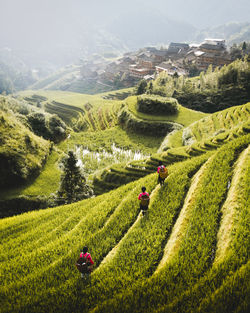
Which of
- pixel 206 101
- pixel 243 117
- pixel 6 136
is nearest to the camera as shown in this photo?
pixel 6 136

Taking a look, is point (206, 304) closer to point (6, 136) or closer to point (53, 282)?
point (53, 282)

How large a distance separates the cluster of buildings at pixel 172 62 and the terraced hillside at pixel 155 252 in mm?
82300

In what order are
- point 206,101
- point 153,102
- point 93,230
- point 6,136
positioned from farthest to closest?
point 206,101
point 153,102
point 6,136
point 93,230

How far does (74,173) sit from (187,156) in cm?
1273

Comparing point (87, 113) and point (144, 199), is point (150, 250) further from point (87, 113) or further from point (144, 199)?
point (87, 113)

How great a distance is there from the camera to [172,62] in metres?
121

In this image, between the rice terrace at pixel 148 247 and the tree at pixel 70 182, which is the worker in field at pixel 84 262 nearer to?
the rice terrace at pixel 148 247

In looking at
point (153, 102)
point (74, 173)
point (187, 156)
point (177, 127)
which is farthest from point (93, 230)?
point (153, 102)

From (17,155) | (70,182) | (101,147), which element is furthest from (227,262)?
(101,147)

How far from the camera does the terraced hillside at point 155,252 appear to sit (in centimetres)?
596

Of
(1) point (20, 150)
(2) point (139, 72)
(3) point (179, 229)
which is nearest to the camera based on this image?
(3) point (179, 229)

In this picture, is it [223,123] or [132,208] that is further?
[223,123]

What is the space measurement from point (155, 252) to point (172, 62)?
134 meters

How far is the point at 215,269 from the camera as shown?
245 inches
